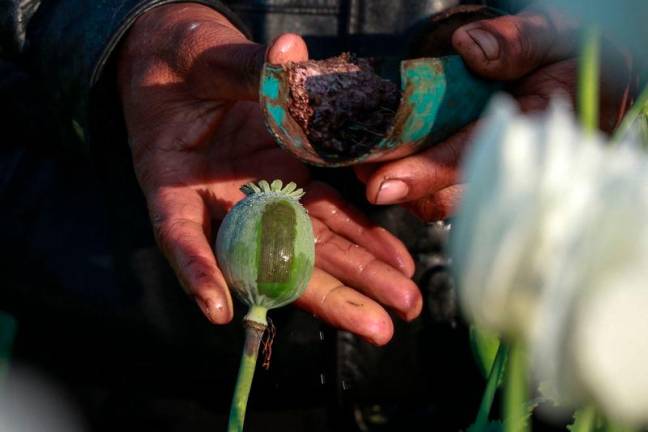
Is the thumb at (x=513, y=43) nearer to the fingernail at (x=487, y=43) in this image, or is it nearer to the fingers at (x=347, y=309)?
the fingernail at (x=487, y=43)

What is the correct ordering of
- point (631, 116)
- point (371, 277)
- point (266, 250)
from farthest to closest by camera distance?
point (371, 277) < point (266, 250) < point (631, 116)

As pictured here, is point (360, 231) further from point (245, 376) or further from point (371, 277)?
point (245, 376)

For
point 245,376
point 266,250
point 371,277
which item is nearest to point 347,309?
point 371,277

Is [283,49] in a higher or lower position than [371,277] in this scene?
higher

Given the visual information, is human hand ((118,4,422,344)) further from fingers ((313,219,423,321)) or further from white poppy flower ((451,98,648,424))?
white poppy flower ((451,98,648,424))

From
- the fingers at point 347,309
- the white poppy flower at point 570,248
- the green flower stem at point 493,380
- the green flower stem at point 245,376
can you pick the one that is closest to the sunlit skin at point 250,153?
the fingers at point 347,309

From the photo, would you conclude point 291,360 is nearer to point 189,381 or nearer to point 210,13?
point 189,381
